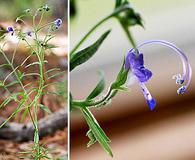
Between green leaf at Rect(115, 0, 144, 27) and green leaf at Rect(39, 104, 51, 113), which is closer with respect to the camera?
green leaf at Rect(115, 0, 144, 27)

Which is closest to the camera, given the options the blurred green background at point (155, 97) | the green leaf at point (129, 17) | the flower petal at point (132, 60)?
the green leaf at point (129, 17)

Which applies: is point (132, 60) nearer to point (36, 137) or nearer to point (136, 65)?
point (136, 65)

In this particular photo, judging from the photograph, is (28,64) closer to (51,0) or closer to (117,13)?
(51,0)

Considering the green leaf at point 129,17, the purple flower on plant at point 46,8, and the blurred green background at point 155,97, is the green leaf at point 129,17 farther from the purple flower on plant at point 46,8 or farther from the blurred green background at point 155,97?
the blurred green background at point 155,97

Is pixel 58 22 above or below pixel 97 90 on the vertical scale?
above

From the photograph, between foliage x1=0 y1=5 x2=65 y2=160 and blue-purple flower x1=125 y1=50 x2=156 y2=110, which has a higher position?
foliage x1=0 y1=5 x2=65 y2=160

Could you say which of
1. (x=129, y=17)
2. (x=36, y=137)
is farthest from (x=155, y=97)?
(x=129, y=17)

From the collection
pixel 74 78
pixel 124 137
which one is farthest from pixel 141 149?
pixel 74 78

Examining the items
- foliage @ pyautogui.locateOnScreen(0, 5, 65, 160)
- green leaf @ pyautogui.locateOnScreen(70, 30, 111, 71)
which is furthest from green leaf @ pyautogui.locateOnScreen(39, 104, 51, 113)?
green leaf @ pyautogui.locateOnScreen(70, 30, 111, 71)

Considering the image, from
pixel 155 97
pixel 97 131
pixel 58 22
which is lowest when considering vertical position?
pixel 97 131

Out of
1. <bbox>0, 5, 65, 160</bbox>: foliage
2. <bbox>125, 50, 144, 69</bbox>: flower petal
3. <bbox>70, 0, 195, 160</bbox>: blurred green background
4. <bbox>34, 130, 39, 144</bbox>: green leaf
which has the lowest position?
<bbox>34, 130, 39, 144</bbox>: green leaf

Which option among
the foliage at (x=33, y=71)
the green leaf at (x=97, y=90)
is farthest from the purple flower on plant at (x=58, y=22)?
the green leaf at (x=97, y=90)

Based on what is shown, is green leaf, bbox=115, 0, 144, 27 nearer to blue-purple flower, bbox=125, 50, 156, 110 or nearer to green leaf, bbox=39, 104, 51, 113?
blue-purple flower, bbox=125, 50, 156, 110
